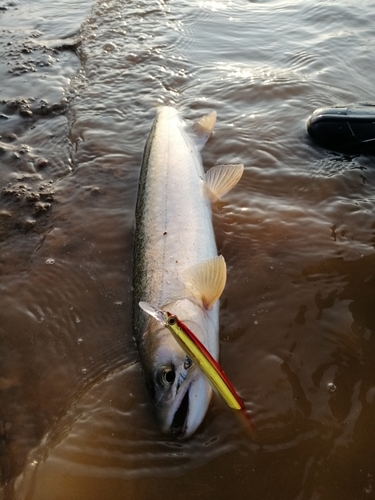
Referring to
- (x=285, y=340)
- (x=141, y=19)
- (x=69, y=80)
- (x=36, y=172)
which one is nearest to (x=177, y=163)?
(x=36, y=172)

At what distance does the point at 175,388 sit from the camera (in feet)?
8.40

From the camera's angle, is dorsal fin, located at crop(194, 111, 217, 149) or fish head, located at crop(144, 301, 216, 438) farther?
dorsal fin, located at crop(194, 111, 217, 149)

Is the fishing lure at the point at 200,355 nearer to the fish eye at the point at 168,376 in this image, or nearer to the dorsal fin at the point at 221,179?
the fish eye at the point at 168,376

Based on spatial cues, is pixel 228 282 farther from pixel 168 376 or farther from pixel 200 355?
pixel 200 355

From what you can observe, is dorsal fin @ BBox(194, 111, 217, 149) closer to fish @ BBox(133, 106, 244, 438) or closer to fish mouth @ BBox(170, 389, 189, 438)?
fish @ BBox(133, 106, 244, 438)

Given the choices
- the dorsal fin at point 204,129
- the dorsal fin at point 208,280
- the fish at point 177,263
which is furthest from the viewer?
the dorsal fin at point 204,129

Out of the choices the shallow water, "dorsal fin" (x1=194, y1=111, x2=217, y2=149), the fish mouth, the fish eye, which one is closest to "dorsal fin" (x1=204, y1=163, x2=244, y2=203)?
the shallow water

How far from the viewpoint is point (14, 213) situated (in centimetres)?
413

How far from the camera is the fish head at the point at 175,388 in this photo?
2527mm

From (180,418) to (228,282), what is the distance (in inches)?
46.0

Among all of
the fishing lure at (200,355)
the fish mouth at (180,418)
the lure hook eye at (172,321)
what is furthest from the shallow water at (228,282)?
the lure hook eye at (172,321)

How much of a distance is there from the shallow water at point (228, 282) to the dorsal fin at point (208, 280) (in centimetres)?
25

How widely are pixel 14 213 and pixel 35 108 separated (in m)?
2.13

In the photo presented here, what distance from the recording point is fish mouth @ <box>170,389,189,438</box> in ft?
8.28
